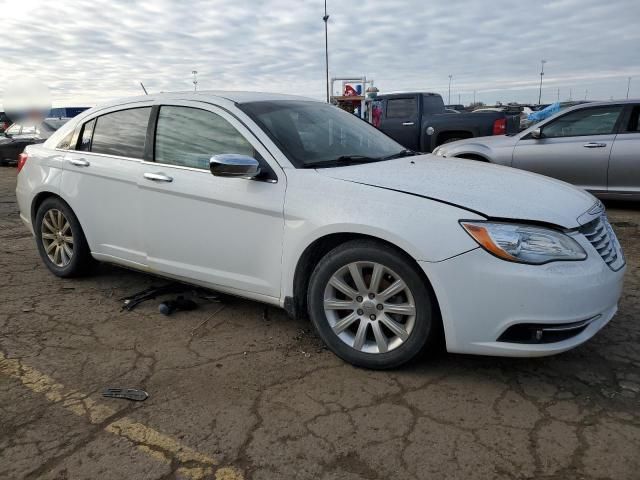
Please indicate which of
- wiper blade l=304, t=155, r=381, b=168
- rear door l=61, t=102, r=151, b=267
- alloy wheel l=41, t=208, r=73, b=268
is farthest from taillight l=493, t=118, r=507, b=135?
alloy wheel l=41, t=208, r=73, b=268

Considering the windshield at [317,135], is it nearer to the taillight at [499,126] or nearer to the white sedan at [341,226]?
the white sedan at [341,226]

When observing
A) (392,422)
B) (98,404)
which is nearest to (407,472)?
(392,422)

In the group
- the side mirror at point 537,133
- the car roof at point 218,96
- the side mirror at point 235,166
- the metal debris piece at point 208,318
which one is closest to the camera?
the side mirror at point 235,166

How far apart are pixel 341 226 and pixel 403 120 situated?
10.2m

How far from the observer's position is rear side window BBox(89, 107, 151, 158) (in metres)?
4.08

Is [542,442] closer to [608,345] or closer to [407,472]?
[407,472]

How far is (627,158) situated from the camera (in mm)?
7039

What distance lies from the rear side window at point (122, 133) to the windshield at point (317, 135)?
91 cm

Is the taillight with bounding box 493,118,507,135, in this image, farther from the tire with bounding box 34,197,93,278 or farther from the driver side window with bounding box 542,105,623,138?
the tire with bounding box 34,197,93,278

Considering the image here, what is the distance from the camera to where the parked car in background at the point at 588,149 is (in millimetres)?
7113

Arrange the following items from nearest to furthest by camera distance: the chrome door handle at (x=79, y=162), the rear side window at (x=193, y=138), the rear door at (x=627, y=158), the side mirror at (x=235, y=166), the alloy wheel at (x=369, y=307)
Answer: the alloy wheel at (x=369, y=307) < the side mirror at (x=235, y=166) < the rear side window at (x=193, y=138) < the chrome door handle at (x=79, y=162) < the rear door at (x=627, y=158)

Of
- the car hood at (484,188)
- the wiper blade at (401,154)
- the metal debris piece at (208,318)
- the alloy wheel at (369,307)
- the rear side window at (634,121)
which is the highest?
the rear side window at (634,121)

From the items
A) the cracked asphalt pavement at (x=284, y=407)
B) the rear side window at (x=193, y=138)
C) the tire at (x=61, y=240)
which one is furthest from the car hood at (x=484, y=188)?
the tire at (x=61, y=240)

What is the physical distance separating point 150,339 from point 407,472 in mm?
2020
